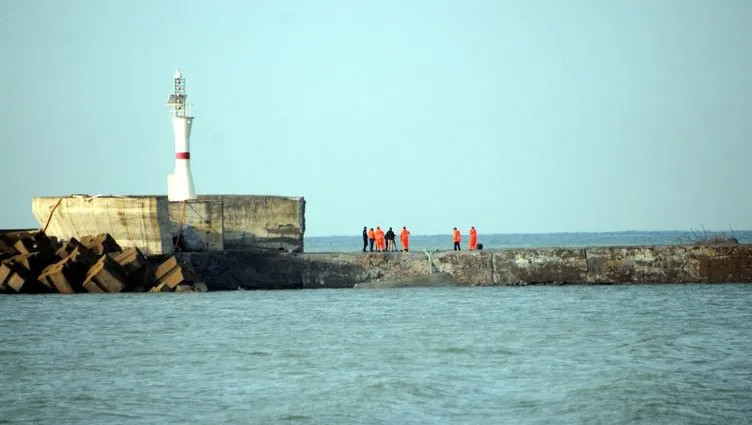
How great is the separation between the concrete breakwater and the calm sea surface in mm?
401

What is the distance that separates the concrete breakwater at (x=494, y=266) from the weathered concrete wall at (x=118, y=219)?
2.61 ft

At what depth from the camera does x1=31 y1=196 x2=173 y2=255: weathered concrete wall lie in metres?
26.0

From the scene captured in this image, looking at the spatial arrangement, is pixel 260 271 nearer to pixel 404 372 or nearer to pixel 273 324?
pixel 273 324

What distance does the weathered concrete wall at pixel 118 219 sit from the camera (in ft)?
85.2

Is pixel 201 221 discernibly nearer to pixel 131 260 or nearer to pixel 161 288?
pixel 161 288

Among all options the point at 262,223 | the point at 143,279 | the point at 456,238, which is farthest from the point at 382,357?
→ the point at 456,238

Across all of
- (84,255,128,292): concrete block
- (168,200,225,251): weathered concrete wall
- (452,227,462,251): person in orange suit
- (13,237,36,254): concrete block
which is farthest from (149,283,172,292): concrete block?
(452,227,462,251): person in orange suit

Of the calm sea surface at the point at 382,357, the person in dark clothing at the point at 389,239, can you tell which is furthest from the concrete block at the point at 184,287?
the person in dark clothing at the point at 389,239

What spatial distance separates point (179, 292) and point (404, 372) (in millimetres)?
11720

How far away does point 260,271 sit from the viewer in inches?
1070

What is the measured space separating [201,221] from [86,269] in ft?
9.04

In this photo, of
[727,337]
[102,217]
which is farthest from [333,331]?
[102,217]

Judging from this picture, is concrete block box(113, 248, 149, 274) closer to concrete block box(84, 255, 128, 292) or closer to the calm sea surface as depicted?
concrete block box(84, 255, 128, 292)

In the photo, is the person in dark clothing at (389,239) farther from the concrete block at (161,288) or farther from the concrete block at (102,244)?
the concrete block at (102,244)
